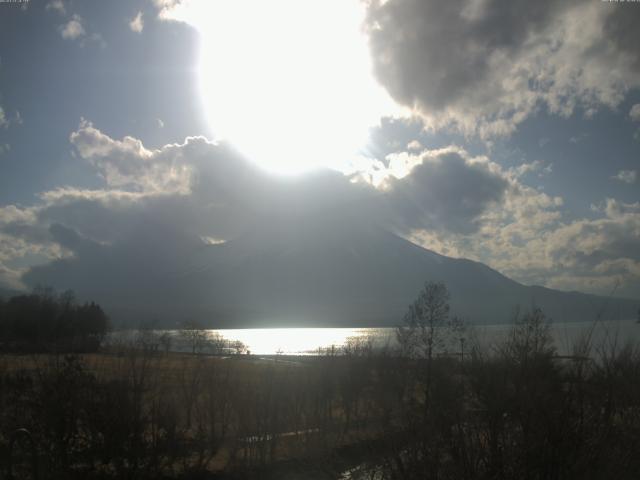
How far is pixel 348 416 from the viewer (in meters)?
31.8

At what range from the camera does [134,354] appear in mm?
19688

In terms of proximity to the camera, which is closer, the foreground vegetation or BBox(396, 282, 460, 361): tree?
the foreground vegetation

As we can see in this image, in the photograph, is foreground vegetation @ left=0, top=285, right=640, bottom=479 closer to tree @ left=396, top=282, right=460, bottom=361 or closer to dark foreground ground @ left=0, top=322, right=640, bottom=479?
dark foreground ground @ left=0, top=322, right=640, bottom=479

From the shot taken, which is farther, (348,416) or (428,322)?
(428,322)

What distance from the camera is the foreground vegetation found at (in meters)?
5.88

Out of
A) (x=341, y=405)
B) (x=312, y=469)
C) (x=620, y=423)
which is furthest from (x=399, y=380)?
(x=620, y=423)

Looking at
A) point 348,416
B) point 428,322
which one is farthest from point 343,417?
point 428,322

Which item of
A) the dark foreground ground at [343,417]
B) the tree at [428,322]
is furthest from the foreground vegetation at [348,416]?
the tree at [428,322]

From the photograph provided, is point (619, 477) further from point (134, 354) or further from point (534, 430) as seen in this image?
point (134, 354)

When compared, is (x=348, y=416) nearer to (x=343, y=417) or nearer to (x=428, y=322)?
(x=343, y=417)

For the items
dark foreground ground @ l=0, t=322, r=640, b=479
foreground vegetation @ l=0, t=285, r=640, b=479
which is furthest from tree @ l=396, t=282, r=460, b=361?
dark foreground ground @ l=0, t=322, r=640, b=479

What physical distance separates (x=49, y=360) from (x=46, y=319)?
83.5 meters

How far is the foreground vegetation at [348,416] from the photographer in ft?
19.3

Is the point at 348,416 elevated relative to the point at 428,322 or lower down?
lower down
